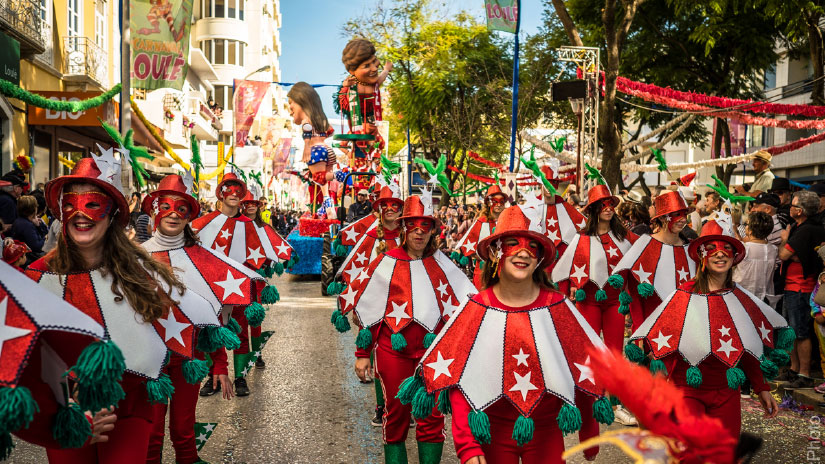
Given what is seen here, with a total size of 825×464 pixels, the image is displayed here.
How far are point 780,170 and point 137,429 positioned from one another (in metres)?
37.3

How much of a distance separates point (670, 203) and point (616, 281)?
0.83 metres

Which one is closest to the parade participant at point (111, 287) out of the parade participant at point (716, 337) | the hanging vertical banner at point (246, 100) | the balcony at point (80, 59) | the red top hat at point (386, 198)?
the parade participant at point (716, 337)

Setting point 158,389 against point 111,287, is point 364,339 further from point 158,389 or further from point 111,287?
point 111,287

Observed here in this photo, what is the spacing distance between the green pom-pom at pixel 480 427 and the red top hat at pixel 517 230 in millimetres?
827

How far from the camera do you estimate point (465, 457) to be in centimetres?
331

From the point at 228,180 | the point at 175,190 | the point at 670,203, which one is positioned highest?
the point at 228,180

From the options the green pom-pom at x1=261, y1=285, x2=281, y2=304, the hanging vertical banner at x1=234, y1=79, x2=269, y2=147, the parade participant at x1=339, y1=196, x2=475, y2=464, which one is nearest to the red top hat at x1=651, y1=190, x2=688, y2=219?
the parade participant at x1=339, y1=196, x2=475, y2=464

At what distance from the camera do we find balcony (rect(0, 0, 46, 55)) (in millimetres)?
15731

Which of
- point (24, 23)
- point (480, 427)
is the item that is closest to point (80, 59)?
point (24, 23)

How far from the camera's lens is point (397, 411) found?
15.3ft

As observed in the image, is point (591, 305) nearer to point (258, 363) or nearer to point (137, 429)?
point (258, 363)

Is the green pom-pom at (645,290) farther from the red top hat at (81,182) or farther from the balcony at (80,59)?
the balcony at (80,59)

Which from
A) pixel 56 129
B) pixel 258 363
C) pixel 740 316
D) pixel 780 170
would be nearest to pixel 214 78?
pixel 56 129

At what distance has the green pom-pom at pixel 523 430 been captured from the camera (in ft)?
10.8
